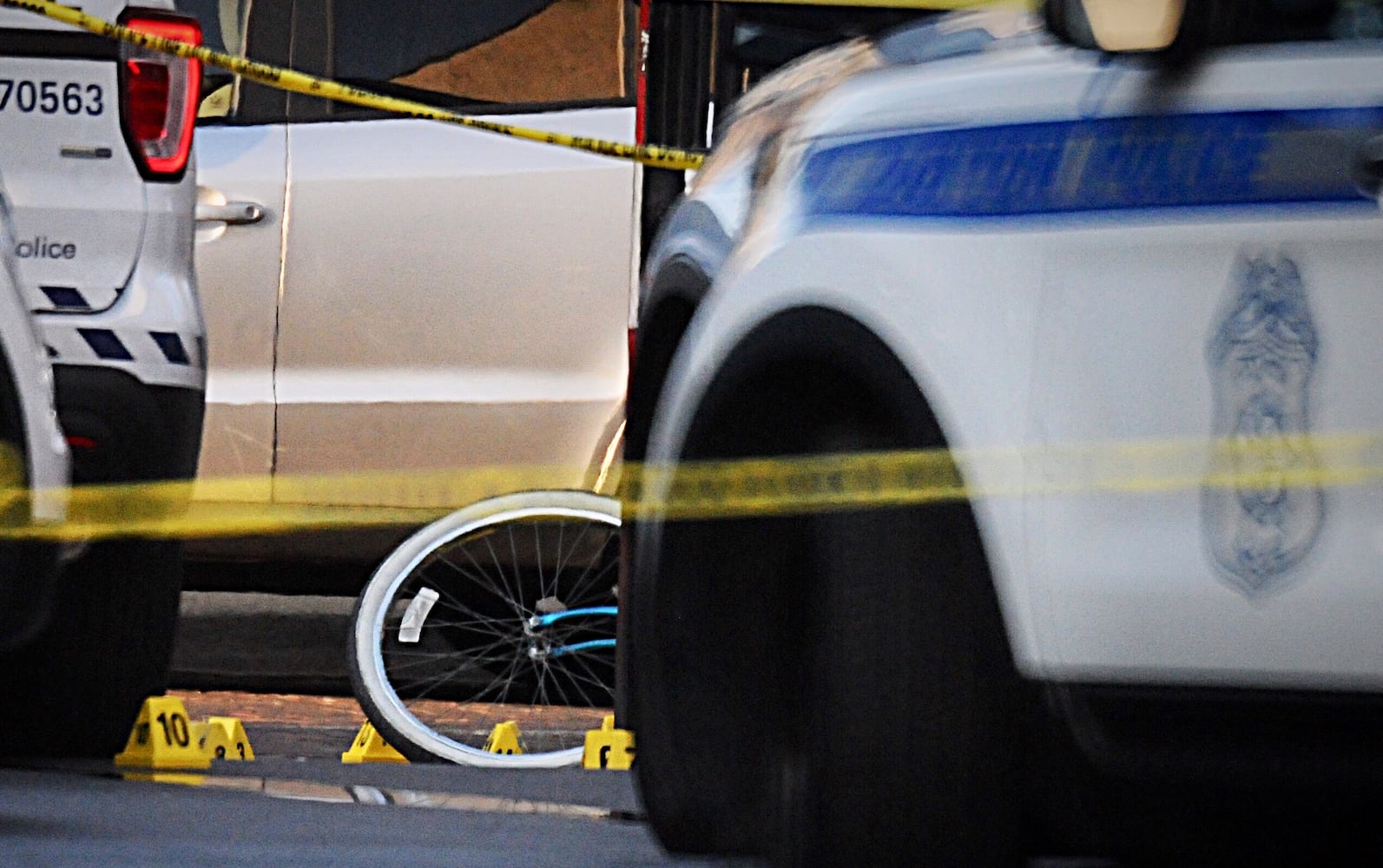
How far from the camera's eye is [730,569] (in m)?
3.41

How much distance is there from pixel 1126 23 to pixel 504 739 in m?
3.95

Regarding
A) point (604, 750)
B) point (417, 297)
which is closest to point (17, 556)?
point (604, 750)

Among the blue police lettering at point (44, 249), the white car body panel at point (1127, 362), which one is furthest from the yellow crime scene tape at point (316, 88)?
the white car body panel at point (1127, 362)

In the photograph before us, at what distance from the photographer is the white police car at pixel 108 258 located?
511 cm

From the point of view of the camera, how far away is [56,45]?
511 centimetres

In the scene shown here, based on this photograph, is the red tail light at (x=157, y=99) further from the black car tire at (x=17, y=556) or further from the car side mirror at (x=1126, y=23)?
the car side mirror at (x=1126, y=23)

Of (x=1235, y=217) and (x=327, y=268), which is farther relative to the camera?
(x=327, y=268)

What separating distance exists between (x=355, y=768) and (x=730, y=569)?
289 cm

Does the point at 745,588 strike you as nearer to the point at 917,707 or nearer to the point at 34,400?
the point at 917,707

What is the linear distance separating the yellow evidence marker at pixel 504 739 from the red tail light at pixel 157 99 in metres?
1.69

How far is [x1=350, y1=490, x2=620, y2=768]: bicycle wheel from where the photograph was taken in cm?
647

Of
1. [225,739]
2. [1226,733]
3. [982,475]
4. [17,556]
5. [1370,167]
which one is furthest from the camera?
[225,739]

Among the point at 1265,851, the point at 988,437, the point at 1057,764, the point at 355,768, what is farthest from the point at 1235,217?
the point at 355,768

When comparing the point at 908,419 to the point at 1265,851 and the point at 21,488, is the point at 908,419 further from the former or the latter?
the point at 21,488
